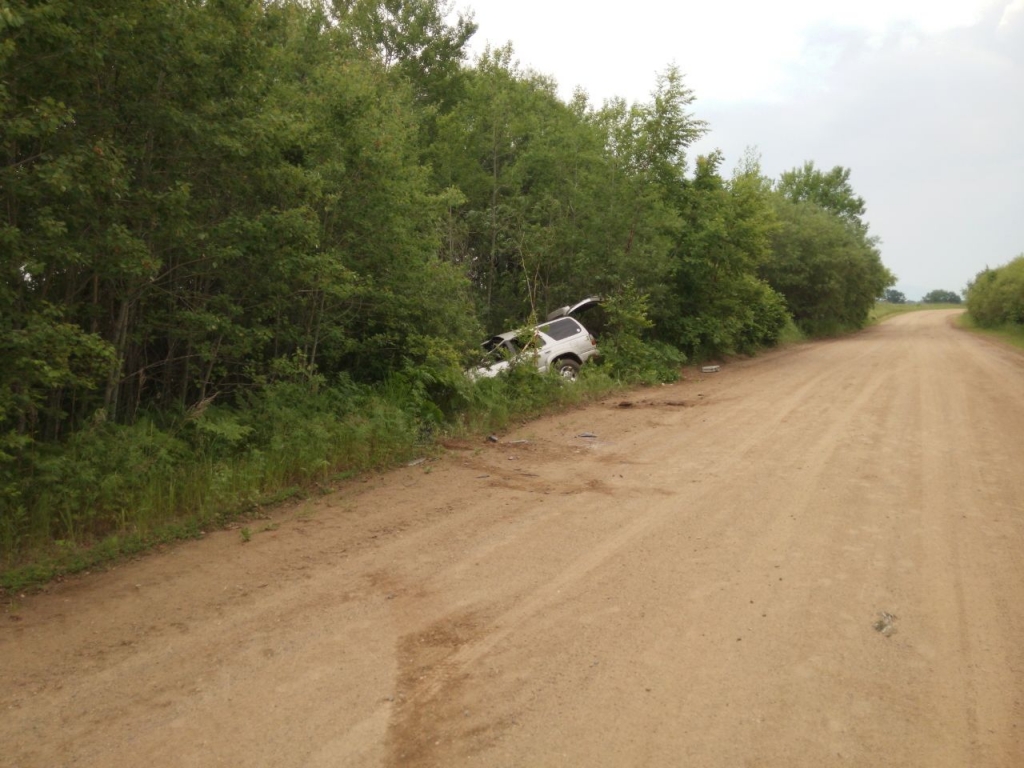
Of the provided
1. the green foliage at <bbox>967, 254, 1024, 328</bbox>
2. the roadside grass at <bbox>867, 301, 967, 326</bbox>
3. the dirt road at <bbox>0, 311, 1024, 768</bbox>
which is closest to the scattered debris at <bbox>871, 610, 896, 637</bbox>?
the dirt road at <bbox>0, 311, 1024, 768</bbox>

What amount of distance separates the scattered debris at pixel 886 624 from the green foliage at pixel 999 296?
3706cm

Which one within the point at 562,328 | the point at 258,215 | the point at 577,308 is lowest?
the point at 562,328

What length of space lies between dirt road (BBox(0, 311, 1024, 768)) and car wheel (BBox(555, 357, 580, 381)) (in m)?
7.36

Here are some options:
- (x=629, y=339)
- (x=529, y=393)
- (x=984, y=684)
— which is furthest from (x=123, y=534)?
(x=629, y=339)

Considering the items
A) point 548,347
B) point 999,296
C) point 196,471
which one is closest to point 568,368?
point 548,347

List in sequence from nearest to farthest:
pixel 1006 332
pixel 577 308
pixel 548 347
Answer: pixel 548 347 → pixel 577 308 → pixel 1006 332

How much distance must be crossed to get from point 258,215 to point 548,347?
8.24 meters

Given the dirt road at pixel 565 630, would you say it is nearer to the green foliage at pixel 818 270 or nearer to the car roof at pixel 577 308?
the car roof at pixel 577 308

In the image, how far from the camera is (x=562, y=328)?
16812mm

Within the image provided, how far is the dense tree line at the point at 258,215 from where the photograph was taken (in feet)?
21.2

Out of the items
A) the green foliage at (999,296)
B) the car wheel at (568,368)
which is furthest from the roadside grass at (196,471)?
the green foliage at (999,296)

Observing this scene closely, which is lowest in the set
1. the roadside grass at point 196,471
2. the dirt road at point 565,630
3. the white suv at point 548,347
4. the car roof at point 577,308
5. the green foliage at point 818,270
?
the dirt road at point 565,630

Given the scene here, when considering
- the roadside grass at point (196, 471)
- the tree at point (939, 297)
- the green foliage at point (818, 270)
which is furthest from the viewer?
the tree at point (939, 297)

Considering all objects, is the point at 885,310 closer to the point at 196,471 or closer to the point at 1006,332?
the point at 1006,332
